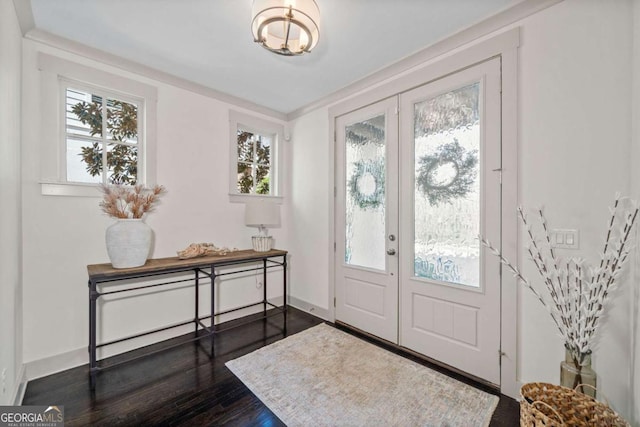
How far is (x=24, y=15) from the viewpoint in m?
1.91

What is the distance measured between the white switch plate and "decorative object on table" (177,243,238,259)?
2831mm

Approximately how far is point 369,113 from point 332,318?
7.78ft

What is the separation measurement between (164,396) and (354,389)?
1.36 m

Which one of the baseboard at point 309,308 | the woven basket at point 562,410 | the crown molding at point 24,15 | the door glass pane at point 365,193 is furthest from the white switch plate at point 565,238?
the crown molding at point 24,15

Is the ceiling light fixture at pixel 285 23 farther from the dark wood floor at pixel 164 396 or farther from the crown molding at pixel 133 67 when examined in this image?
the dark wood floor at pixel 164 396

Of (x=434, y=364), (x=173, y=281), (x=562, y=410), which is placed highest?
(x=173, y=281)

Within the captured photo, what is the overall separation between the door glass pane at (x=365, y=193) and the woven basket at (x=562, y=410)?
4.97ft

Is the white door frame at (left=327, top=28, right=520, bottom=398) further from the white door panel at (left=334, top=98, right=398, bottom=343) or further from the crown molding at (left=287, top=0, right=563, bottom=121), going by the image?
the white door panel at (left=334, top=98, right=398, bottom=343)

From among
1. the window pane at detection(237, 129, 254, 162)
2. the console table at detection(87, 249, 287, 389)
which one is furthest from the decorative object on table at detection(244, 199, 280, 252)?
the window pane at detection(237, 129, 254, 162)

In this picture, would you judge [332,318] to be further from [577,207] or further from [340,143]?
[577,207]

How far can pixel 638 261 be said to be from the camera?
56.8 inches

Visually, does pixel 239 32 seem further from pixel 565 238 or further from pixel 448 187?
pixel 565 238

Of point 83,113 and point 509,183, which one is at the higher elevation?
point 83,113

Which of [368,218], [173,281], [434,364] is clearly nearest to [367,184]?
[368,218]
